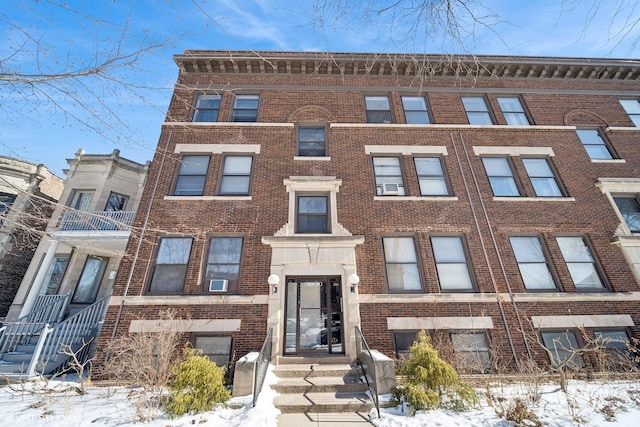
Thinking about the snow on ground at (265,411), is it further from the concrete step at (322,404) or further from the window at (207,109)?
the window at (207,109)

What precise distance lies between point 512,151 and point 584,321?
6.44 m

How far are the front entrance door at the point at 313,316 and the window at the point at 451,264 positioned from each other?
3.41 m

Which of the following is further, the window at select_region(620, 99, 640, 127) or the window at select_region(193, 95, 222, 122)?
the window at select_region(620, 99, 640, 127)

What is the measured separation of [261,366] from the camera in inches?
247

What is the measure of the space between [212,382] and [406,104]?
12.3 metres

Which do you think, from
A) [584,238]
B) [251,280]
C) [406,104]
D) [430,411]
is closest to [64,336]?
[251,280]

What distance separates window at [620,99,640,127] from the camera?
40.9ft

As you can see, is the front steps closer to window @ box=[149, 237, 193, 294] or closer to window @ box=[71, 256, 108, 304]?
window @ box=[149, 237, 193, 294]

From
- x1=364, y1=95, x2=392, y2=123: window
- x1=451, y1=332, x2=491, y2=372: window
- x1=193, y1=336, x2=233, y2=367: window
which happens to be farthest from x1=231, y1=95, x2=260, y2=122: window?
x1=451, y1=332, x2=491, y2=372: window

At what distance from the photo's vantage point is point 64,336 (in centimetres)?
854

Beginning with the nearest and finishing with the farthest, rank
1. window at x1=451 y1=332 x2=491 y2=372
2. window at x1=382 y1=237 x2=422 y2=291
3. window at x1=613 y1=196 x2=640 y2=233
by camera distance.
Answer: window at x1=451 y1=332 x2=491 y2=372
window at x1=382 y1=237 x2=422 y2=291
window at x1=613 y1=196 x2=640 y2=233

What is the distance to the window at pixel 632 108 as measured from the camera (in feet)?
40.9

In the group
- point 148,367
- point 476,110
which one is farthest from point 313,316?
point 476,110

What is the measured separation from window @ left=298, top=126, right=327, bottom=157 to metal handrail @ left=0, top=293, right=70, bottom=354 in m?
10.7
